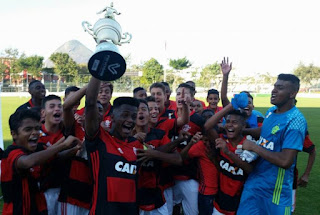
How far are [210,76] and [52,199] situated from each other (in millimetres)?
65322

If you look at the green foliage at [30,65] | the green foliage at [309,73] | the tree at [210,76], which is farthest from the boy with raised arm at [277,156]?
the green foliage at [309,73]

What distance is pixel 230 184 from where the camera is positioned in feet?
11.7

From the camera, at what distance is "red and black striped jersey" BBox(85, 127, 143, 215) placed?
2.57 meters

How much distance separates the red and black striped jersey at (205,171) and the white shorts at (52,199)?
1779 mm

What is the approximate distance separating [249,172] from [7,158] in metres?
2.54

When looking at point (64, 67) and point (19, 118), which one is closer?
point (19, 118)

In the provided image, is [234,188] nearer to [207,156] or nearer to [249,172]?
[249,172]

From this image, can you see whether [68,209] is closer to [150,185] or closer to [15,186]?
[15,186]

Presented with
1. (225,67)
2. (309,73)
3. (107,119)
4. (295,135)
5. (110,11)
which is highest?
(309,73)

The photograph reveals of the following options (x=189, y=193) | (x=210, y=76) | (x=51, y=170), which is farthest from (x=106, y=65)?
(x=210, y=76)

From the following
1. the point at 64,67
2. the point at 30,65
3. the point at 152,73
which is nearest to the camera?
the point at 30,65

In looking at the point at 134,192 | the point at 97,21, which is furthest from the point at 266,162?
the point at 97,21

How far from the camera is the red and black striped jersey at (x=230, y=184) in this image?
3531 mm

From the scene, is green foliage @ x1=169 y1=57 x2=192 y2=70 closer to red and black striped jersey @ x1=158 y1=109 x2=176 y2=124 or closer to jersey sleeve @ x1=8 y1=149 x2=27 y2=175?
red and black striped jersey @ x1=158 y1=109 x2=176 y2=124
